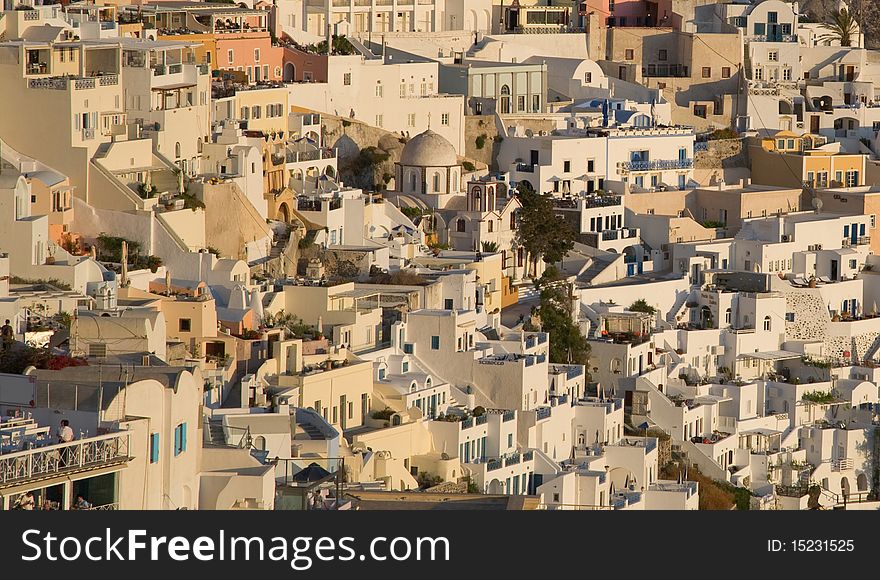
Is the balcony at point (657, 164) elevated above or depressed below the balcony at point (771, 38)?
below

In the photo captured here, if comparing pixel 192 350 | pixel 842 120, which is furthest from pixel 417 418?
pixel 842 120

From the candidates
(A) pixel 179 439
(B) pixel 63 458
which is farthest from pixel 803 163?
(B) pixel 63 458

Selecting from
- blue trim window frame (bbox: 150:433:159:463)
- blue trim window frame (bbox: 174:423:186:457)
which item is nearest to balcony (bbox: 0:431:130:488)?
blue trim window frame (bbox: 150:433:159:463)

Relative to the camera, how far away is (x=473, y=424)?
4038 centimetres

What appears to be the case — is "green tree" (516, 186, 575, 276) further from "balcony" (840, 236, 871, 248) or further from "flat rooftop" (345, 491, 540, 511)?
"flat rooftop" (345, 491, 540, 511)

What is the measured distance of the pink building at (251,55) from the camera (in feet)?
177

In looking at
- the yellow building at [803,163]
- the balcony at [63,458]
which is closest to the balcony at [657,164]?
the yellow building at [803,163]

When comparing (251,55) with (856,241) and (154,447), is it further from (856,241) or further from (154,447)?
(154,447)

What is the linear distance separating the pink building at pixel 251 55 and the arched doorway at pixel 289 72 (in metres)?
A: 0.14

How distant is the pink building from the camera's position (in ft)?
177

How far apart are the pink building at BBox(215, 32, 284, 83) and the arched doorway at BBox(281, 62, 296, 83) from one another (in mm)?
136

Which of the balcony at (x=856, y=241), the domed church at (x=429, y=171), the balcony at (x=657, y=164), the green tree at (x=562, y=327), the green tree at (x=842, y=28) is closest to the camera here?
the green tree at (x=562, y=327)

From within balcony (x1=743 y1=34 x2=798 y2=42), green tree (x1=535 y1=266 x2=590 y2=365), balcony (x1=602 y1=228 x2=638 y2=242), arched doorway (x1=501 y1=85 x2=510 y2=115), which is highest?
balcony (x1=743 y1=34 x2=798 y2=42)

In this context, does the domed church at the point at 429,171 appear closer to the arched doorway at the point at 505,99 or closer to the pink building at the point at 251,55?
the pink building at the point at 251,55
